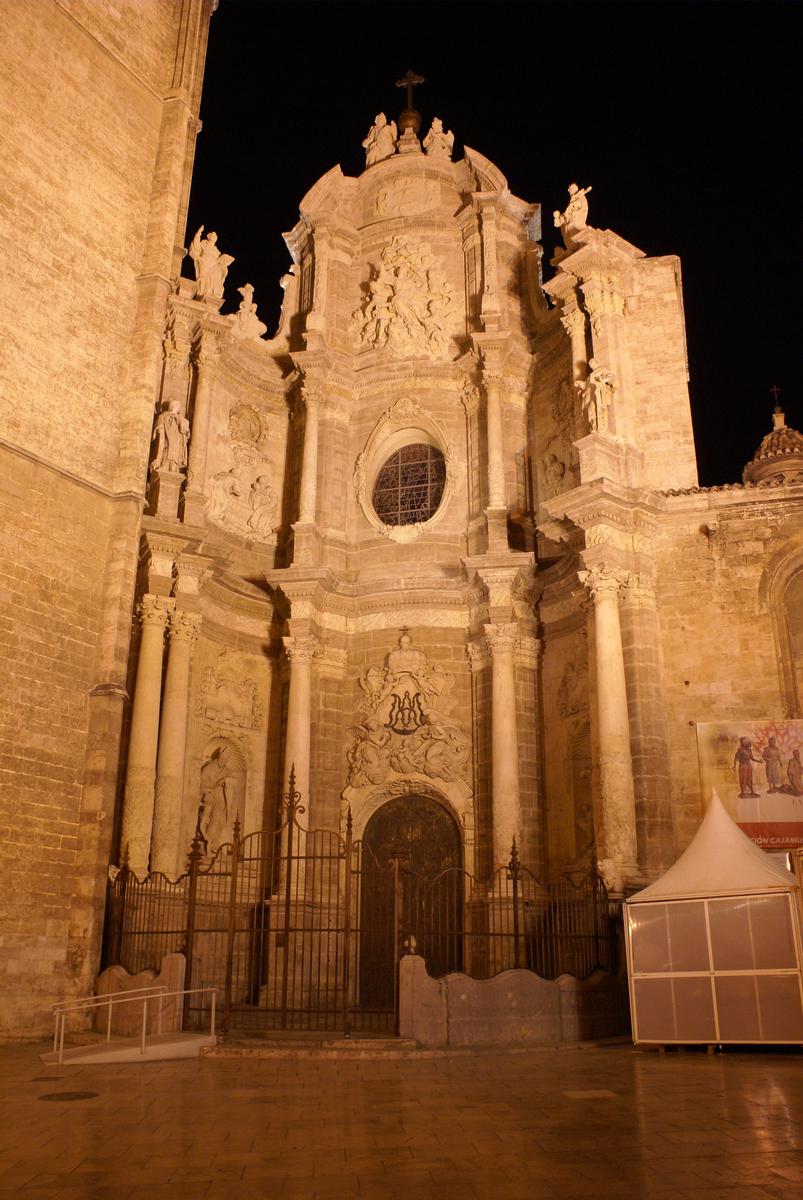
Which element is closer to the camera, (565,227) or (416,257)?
(565,227)

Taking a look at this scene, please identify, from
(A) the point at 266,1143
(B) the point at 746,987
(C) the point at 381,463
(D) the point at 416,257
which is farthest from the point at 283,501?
(A) the point at 266,1143

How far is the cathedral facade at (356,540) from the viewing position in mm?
13867

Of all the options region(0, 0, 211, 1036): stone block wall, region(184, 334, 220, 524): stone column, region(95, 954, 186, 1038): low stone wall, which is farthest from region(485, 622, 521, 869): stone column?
region(0, 0, 211, 1036): stone block wall

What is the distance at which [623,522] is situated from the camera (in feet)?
50.7

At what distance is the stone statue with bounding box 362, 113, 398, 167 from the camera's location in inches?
842

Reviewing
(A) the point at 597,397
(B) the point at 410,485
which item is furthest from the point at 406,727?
(A) the point at 597,397

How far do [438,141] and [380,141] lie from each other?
1316 mm

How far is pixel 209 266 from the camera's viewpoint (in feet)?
61.4

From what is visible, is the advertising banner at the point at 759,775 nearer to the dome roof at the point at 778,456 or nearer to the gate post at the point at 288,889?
the gate post at the point at 288,889

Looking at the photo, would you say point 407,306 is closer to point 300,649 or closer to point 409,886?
point 300,649

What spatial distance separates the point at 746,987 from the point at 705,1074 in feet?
5.72

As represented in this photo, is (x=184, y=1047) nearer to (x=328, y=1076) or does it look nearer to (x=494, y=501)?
(x=328, y=1076)

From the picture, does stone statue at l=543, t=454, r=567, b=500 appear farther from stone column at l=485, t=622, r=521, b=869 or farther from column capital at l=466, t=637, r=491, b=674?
column capital at l=466, t=637, r=491, b=674

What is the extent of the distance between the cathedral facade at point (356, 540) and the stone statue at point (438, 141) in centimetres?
13
